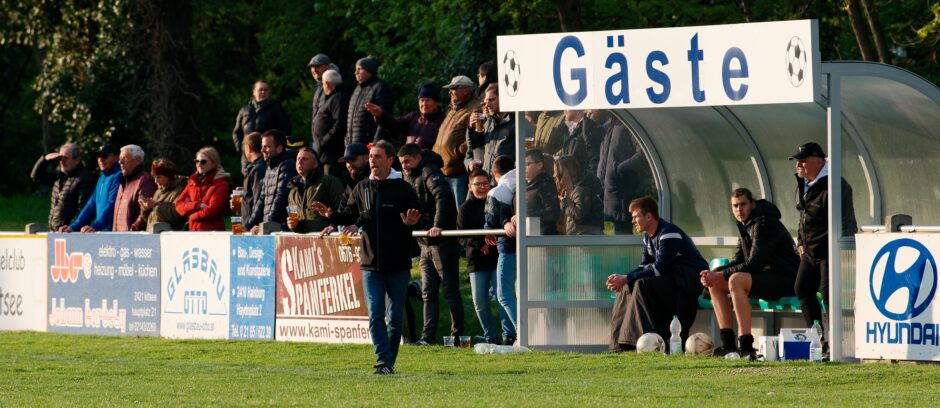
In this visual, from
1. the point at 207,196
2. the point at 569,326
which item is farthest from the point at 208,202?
the point at 569,326

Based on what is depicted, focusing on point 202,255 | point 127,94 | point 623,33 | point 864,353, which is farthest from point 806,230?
point 127,94

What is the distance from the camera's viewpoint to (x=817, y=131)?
1700 cm

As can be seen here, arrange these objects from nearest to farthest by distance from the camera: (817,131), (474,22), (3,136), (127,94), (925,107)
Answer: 1. (925,107)
2. (817,131)
3. (474,22)
4. (127,94)
5. (3,136)

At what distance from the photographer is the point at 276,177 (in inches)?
738

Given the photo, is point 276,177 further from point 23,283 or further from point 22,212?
point 22,212

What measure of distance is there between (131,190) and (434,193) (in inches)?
207

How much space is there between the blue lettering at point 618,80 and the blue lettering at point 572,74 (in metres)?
0.26

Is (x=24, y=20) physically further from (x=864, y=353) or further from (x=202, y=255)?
(x=864, y=353)

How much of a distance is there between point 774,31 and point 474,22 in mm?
18121

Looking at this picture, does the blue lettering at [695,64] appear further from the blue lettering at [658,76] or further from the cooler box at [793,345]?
the cooler box at [793,345]

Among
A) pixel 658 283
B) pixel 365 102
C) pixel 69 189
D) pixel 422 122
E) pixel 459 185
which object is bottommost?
pixel 658 283

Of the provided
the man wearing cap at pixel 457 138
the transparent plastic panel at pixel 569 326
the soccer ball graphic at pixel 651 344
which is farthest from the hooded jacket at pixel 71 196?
the soccer ball graphic at pixel 651 344

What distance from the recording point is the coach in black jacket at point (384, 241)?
14344mm

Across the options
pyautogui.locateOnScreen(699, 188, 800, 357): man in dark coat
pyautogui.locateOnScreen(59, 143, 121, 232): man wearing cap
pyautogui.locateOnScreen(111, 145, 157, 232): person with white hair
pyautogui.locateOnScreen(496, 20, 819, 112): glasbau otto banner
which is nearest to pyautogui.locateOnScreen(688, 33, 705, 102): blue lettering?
pyautogui.locateOnScreen(496, 20, 819, 112): glasbau otto banner
